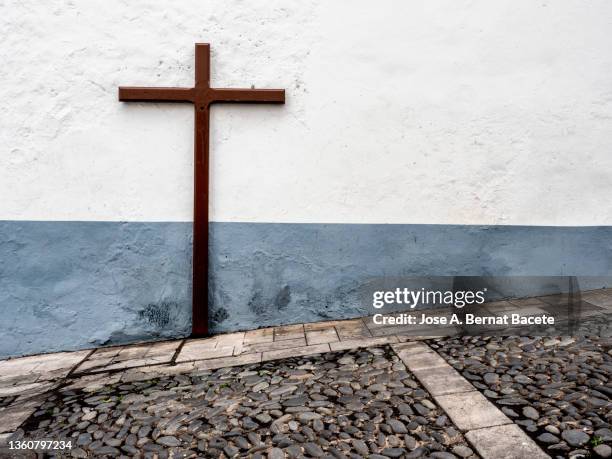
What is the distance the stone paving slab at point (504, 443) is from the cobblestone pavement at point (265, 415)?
0.07m

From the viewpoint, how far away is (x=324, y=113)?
3.97 meters

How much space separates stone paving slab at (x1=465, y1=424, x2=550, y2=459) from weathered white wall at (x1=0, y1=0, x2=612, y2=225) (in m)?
2.21

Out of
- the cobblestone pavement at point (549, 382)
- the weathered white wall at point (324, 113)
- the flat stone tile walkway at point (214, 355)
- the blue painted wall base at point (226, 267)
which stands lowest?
the flat stone tile walkway at point (214, 355)

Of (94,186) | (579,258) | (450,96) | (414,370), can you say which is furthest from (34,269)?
(579,258)

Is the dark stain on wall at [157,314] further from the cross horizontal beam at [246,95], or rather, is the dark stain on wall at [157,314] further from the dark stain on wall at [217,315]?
the cross horizontal beam at [246,95]

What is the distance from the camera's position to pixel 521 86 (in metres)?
4.05

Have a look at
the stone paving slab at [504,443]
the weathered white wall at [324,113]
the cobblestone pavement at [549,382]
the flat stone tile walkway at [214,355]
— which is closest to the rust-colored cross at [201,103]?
the weathered white wall at [324,113]

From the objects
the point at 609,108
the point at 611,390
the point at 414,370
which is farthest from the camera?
the point at 609,108

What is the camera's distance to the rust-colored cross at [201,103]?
3830 mm

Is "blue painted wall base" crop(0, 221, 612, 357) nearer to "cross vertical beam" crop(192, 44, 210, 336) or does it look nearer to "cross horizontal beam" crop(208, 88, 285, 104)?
"cross vertical beam" crop(192, 44, 210, 336)

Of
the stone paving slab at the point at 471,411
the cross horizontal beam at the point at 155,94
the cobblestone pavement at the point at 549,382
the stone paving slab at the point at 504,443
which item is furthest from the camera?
the cross horizontal beam at the point at 155,94

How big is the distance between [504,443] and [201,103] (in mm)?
3359

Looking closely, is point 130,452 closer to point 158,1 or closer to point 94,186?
point 94,186

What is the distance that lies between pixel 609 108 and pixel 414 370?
3.26 m
